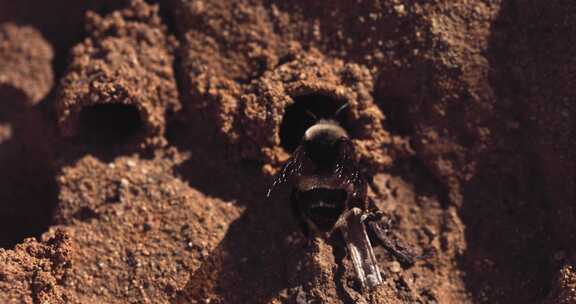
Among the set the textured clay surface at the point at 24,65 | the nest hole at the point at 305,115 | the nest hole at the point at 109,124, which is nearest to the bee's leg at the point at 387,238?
the nest hole at the point at 305,115

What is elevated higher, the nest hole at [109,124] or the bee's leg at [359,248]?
the nest hole at [109,124]

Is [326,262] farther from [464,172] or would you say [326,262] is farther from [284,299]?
[464,172]

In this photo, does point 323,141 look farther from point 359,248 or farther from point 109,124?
point 109,124

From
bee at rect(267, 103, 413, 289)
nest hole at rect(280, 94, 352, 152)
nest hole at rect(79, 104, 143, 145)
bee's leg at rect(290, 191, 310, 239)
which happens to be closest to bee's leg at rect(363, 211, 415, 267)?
bee at rect(267, 103, 413, 289)

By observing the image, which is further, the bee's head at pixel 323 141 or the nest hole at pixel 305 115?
the nest hole at pixel 305 115

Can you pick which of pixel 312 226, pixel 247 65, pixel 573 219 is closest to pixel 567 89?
pixel 573 219

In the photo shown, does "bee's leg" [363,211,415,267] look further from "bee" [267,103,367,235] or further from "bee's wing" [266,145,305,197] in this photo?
"bee's wing" [266,145,305,197]

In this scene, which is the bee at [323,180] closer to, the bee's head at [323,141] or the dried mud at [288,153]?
the bee's head at [323,141]
